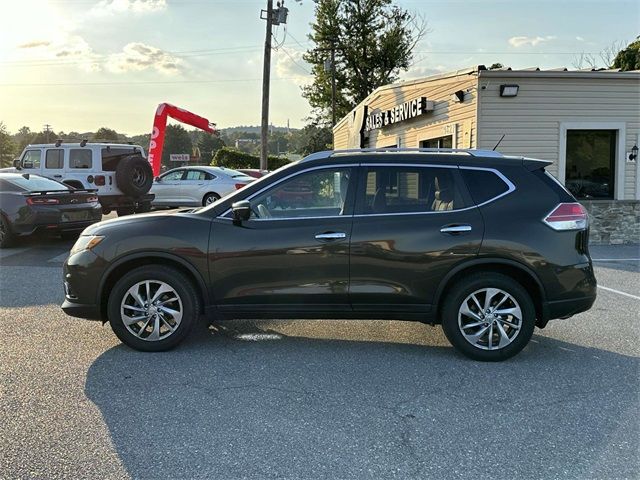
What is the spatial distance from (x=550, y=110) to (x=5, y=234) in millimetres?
11582

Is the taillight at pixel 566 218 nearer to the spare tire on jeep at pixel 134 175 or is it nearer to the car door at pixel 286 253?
the car door at pixel 286 253

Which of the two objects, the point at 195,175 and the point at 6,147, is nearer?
the point at 195,175

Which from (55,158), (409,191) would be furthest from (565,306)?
(55,158)

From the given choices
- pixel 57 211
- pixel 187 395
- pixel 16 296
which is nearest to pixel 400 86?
pixel 57 211

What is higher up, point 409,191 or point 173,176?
point 173,176

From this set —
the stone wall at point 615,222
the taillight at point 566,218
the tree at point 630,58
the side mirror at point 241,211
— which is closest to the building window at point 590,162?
the stone wall at point 615,222

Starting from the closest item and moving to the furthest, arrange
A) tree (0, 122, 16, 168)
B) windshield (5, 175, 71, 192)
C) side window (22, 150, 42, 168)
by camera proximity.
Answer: windshield (5, 175, 71, 192)
side window (22, 150, 42, 168)
tree (0, 122, 16, 168)

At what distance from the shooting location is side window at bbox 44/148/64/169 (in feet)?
44.4

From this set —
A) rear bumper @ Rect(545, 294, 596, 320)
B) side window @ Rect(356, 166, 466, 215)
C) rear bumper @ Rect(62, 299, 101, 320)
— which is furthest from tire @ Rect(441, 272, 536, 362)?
rear bumper @ Rect(62, 299, 101, 320)

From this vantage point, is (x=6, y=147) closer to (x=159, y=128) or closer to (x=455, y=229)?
(x=159, y=128)

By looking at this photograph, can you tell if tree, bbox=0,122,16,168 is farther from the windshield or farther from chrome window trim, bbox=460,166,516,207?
chrome window trim, bbox=460,166,516,207

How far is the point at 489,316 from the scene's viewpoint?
4508 millimetres

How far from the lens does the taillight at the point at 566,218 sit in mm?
4473

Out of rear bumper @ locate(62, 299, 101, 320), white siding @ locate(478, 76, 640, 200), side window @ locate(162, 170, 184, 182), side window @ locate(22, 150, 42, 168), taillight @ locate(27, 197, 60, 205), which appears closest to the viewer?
rear bumper @ locate(62, 299, 101, 320)
